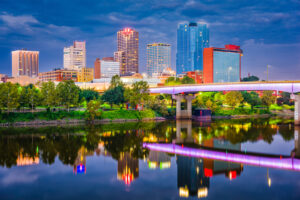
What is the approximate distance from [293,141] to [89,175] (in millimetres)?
33317

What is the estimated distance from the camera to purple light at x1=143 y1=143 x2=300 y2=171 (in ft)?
111

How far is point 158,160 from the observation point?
3609 cm

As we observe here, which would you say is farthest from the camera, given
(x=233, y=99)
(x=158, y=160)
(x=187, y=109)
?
(x=233, y=99)

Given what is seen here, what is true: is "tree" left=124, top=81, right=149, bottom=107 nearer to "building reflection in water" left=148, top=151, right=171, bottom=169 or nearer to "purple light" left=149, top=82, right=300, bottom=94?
"purple light" left=149, top=82, right=300, bottom=94

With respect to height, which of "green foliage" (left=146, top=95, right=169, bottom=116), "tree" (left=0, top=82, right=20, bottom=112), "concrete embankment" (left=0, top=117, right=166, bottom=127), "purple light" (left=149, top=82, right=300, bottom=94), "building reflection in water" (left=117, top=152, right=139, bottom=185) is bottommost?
"building reflection in water" (left=117, top=152, right=139, bottom=185)

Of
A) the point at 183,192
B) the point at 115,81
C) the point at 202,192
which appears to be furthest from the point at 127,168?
the point at 115,81

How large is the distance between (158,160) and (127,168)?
16.0 ft

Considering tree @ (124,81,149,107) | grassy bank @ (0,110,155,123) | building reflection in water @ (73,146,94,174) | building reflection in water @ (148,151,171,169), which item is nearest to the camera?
building reflection in water @ (73,146,94,174)

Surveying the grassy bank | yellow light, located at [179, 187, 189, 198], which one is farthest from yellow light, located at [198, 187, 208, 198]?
the grassy bank

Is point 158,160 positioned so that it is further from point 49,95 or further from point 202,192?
point 49,95

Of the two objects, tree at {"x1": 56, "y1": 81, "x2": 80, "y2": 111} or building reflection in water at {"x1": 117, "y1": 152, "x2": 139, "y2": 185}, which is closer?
building reflection in water at {"x1": 117, "y1": 152, "x2": 139, "y2": 185}

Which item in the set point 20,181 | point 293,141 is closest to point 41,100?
point 20,181

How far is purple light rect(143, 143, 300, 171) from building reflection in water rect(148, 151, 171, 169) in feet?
7.38

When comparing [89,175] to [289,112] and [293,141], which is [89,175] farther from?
[289,112]
